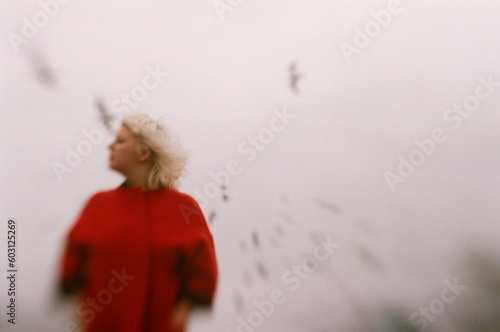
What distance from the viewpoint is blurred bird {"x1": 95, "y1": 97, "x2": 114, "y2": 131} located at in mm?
1742

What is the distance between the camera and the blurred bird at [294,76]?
5.94ft

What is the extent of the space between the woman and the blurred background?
0.14 feet

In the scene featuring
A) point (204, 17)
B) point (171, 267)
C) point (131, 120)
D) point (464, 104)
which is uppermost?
point (204, 17)

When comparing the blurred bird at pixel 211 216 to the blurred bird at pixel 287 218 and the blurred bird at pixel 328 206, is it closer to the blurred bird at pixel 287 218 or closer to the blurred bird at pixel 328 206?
the blurred bird at pixel 287 218

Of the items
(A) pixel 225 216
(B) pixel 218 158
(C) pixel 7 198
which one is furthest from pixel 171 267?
(C) pixel 7 198

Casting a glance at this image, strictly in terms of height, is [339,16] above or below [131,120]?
above

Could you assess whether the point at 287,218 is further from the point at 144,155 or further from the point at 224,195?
the point at 144,155

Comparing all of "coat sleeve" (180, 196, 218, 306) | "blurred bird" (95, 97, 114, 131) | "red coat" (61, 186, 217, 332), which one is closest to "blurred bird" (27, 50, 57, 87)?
"blurred bird" (95, 97, 114, 131)

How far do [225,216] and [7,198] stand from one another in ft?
2.16

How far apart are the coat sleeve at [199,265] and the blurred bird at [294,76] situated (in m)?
0.48

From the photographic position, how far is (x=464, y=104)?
1852mm

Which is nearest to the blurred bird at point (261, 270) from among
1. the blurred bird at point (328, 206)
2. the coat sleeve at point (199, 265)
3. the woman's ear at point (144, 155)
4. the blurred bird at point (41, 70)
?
the coat sleeve at point (199, 265)

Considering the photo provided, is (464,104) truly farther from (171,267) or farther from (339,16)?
(171,267)

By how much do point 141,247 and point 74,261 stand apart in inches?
8.0
